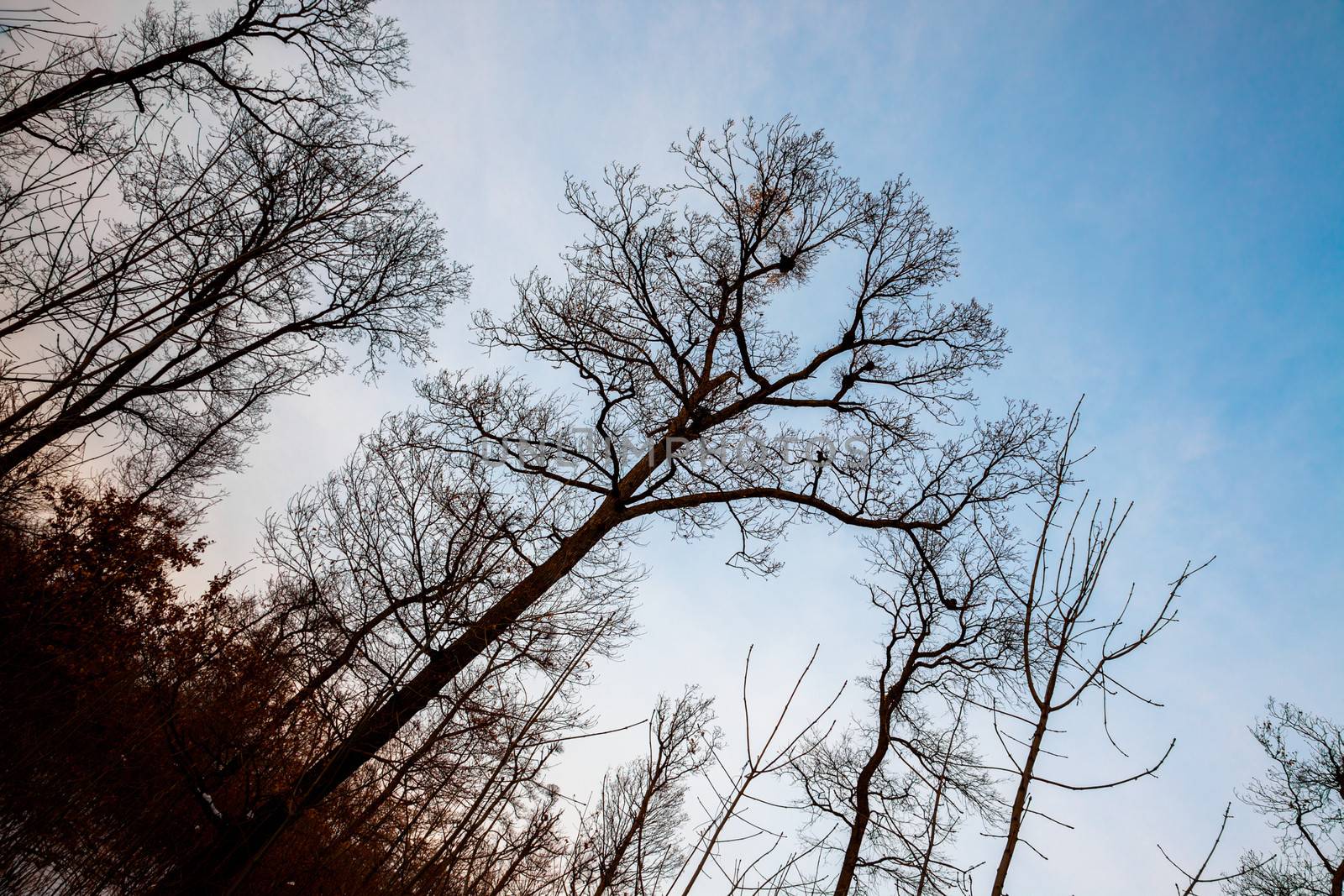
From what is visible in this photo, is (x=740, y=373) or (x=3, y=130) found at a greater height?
(x=740, y=373)

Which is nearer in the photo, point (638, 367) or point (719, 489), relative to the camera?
point (719, 489)

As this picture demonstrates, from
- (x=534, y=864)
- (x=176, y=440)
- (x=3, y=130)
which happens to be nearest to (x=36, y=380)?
(x=3, y=130)

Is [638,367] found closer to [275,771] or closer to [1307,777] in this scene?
[275,771]

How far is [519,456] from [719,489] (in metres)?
2.50

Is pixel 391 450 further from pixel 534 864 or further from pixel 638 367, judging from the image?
pixel 534 864

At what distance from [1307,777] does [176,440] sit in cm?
1977

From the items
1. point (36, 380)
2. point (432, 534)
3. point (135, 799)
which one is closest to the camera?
point (36, 380)

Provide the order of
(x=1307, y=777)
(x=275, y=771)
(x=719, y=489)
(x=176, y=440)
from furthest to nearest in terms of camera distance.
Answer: (x=1307, y=777)
(x=176, y=440)
(x=719, y=489)
(x=275, y=771)

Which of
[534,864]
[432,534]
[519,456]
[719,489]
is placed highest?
[719,489]

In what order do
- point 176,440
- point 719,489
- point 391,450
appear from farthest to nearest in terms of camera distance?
point 176,440 < point 719,489 < point 391,450

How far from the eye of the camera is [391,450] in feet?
17.8

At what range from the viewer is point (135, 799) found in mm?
3693

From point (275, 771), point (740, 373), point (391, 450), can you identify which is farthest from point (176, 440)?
point (740, 373)

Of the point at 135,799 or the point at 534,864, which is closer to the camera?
the point at 534,864
